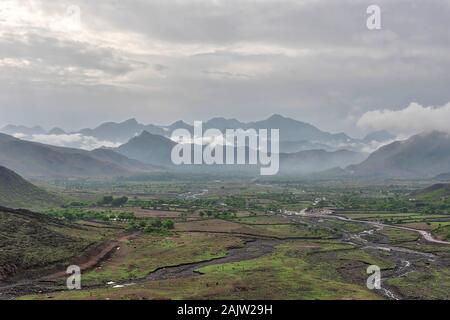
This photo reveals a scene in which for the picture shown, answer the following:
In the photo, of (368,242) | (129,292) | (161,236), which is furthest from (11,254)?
(368,242)

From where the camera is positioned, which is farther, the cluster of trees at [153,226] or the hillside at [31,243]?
the cluster of trees at [153,226]

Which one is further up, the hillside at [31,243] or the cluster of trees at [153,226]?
the hillside at [31,243]

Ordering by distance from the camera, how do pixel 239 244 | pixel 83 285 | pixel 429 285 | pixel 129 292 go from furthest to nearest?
pixel 239 244 → pixel 429 285 → pixel 83 285 → pixel 129 292

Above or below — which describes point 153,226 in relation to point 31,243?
below

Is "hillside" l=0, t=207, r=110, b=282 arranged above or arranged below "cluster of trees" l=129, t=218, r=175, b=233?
above

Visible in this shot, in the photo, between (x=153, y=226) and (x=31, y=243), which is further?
(x=153, y=226)

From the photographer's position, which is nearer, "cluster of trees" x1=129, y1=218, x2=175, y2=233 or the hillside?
the hillside

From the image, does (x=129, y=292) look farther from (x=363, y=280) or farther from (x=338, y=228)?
(x=338, y=228)

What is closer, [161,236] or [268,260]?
[268,260]
